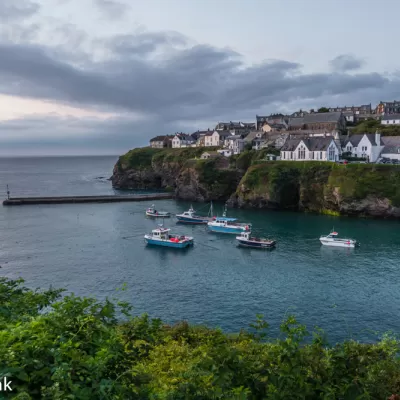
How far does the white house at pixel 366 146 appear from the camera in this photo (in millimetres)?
100188

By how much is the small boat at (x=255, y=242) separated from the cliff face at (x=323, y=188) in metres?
32.0

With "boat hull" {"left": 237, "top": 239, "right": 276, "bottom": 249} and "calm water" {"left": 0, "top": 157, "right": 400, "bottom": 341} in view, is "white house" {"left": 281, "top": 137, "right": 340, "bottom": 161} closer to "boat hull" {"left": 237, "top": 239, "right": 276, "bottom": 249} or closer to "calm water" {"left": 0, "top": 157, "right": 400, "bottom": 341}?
"calm water" {"left": 0, "top": 157, "right": 400, "bottom": 341}

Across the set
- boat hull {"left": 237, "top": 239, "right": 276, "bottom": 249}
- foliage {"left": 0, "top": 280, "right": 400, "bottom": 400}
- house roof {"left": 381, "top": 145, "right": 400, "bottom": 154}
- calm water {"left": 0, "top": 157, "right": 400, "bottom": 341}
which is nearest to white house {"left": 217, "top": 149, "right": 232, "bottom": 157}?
house roof {"left": 381, "top": 145, "right": 400, "bottom": 154}

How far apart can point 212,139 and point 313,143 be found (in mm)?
61223

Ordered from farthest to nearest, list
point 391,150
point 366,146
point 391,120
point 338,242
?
1. point 391,120
2. point 366,146
3. point 391,150
4. point 338,242

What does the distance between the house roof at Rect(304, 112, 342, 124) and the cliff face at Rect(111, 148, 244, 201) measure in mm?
40377

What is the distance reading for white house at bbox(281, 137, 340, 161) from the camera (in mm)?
97375

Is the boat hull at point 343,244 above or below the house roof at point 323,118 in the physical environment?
Answer: below

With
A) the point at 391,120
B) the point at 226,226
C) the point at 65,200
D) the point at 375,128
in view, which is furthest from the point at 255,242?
the point at 391,120

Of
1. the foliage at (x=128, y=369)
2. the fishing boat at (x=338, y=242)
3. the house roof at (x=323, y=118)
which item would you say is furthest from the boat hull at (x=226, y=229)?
the house roof at (x=323, y=118)

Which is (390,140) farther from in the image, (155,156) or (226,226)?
(155,156)

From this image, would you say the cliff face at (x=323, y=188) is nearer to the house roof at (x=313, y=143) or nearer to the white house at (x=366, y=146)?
the house roof at (x=313, y=143)

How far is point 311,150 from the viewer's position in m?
99.8

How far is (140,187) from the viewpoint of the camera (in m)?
145
